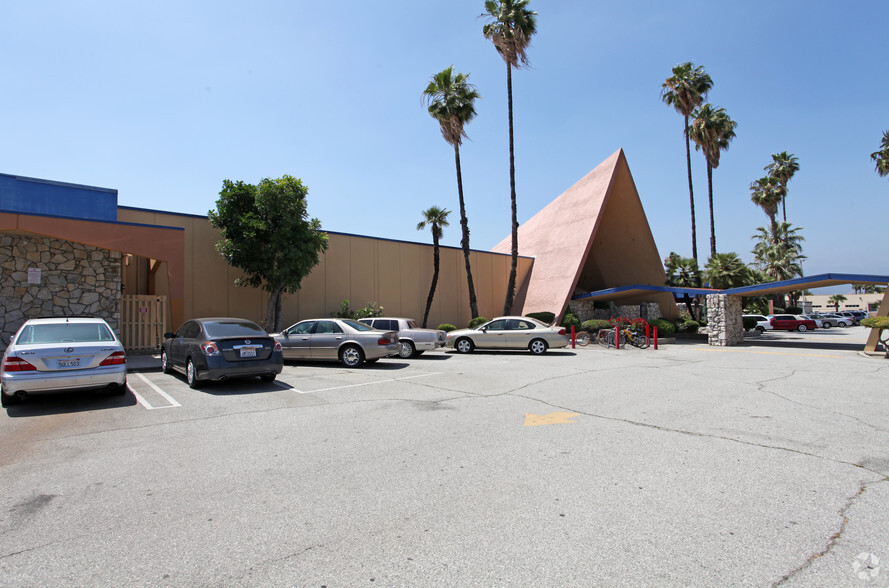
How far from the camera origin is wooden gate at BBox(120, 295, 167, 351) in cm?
1641

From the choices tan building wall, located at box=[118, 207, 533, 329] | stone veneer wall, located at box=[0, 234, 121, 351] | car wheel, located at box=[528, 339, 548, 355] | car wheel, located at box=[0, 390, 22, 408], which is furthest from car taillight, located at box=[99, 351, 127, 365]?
car wheel, located at box=[528, 339, 548, 355]

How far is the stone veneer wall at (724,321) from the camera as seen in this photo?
76.9 ft

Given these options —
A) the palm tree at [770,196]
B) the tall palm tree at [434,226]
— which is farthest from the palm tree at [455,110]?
the palm tree at [770,196]

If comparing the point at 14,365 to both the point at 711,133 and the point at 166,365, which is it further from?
the point at 711,133

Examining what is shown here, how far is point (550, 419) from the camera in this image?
6.91m

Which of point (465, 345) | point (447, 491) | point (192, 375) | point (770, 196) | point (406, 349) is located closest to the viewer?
point (447, 491)

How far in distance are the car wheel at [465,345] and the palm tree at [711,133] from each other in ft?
87.5

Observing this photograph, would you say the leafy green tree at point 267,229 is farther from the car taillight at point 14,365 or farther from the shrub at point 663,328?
the shrub at point 663,328

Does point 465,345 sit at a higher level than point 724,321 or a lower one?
lower

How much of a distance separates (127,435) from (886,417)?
1031 cm

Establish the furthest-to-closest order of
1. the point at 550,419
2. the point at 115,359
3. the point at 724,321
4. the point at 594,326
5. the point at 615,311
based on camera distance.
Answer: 1. the point at 615,311
2. the point at 594,326
3. the point at 724,321
4. the point at 115,359
5. the point at 550,419

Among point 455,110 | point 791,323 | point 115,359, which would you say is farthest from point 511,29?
point 791,323

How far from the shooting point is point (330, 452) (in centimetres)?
534

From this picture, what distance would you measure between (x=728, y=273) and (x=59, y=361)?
34.8m
